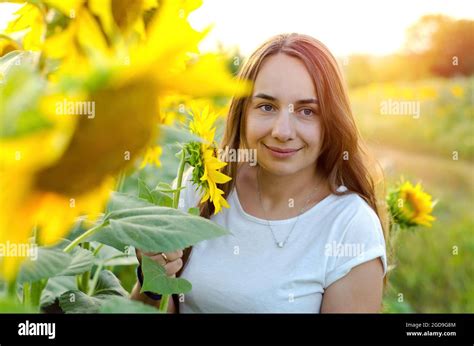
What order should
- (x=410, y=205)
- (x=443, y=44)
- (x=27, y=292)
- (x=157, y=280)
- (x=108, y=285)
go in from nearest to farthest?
1. (x=27, y=292)
2. (x=157, y=280)
3. (x=108, y=285)
4. (x=410, y=205)
5. (x=443, y=44)

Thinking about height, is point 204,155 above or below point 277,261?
above

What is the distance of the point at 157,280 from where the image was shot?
68cm

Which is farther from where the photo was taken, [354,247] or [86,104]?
[354,247]

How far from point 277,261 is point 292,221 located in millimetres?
69

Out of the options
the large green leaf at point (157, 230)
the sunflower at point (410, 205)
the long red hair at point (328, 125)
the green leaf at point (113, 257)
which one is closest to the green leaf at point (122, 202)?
the large green leaf at point (157, 230)

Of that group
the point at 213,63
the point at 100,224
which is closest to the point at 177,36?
the point at 213,63

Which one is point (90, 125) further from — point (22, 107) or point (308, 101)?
point (308, 101)

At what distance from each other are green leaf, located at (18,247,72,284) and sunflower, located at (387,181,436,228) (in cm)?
78

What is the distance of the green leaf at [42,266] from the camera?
472 millimetres

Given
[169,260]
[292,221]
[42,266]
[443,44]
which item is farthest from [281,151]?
[443,44]

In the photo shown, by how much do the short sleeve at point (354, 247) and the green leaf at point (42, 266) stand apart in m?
0.50

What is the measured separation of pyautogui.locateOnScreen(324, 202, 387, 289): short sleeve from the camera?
917mm

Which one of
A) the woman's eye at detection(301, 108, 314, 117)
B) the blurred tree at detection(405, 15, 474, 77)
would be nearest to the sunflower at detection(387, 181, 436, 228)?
the woman's eye at detection(301, 108, 314, 117)

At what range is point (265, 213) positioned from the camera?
101 centimetres
